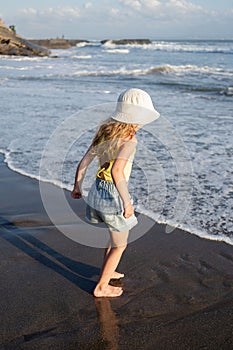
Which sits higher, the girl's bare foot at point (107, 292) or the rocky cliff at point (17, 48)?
the rocky cliff at point (17, 48)

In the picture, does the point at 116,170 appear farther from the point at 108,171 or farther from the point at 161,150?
the point at 161,150

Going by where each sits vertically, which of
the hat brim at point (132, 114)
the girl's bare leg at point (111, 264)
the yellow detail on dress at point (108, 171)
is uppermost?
the hat brim at point (132, 114)

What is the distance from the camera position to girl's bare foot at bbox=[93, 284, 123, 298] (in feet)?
8.44

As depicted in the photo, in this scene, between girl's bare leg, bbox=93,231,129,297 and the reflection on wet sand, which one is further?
girl's bare leg, bbox=93,231,129,297

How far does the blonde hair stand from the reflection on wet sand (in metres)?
0.85

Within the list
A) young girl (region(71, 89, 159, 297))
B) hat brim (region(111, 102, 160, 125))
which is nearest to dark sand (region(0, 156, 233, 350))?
young girl (region(71, 89, 159, 297))

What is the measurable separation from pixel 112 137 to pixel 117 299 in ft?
3.18

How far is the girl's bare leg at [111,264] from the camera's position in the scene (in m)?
2.57

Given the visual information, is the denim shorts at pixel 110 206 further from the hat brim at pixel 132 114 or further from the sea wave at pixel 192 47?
the sea wave at pixel 192 47

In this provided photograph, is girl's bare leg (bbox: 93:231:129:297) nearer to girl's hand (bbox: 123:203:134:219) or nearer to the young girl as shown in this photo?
the young girl

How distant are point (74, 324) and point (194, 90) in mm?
12672

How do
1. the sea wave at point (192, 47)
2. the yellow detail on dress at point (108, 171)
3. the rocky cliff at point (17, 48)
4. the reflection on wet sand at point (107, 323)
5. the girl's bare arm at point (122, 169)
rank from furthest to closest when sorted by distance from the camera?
the sea wave at point (192, 47), the rocky cliff at point (17, 48), the yellow detail on dress at point (108, 171), the girl's bare arm at point (122, 169), the reflection on wet sand at point (107, 323)

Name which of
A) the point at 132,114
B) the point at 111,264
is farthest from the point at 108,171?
the point at 111,264

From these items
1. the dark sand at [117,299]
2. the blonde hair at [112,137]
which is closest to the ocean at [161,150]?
the dark sand at [117,299]
